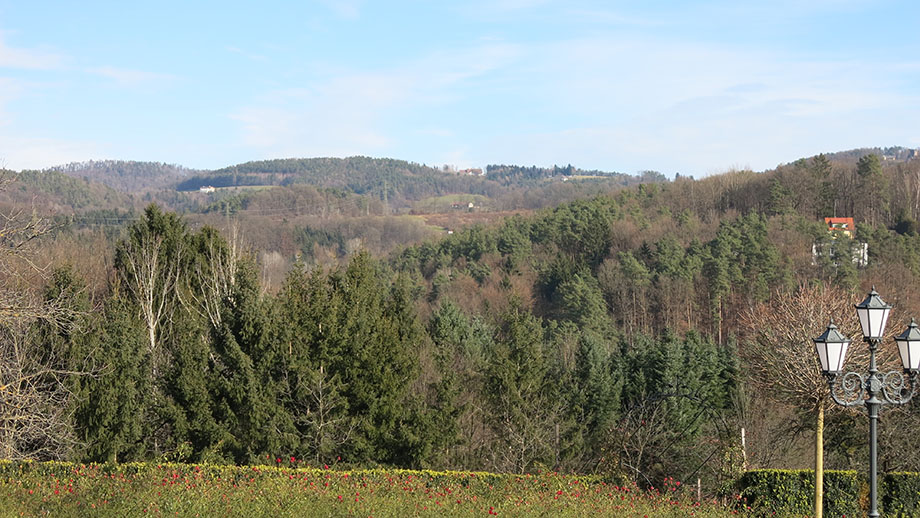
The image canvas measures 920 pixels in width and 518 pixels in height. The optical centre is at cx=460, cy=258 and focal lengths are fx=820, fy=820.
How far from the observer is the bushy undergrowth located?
402 inches

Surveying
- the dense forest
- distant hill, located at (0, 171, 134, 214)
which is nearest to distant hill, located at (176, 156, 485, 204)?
distant hill, located at (0, 171, 134, 214)

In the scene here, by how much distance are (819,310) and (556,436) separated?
27.0 feet

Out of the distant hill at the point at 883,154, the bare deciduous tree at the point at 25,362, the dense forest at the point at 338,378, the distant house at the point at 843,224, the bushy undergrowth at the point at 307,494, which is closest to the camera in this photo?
the bushy undergrowth at the point at 307,494

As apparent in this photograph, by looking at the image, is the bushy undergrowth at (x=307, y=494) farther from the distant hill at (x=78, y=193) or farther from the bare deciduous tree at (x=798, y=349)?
the distant hill at (x=78, y=193)

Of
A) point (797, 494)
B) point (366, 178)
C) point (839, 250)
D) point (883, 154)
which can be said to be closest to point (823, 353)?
point (797, 494)

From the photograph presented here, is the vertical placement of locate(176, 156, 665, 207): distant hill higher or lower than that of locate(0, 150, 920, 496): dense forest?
higher

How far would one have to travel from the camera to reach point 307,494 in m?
11.0

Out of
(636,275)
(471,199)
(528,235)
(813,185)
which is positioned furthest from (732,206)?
(471,199)

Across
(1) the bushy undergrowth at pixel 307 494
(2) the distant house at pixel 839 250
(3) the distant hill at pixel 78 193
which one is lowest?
(1) the bushy undergrowth at pixel 307 494

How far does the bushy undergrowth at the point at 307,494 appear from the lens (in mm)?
10211

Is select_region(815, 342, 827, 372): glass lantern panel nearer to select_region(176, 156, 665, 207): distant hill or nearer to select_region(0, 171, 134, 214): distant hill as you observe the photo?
select_region(0, 171, 134, 214): distant hill

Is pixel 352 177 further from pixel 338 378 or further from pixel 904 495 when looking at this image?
pixel 904 495

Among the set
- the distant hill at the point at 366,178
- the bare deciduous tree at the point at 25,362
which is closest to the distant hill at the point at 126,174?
the distant hill at the point at 366,178

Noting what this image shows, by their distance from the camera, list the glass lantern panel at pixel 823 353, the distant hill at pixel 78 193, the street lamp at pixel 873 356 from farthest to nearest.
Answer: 1. the distant hill at pixel 78 193
2. the glass lantern panel at pixel 823 353
3. the street lamp at pixel 873 356
